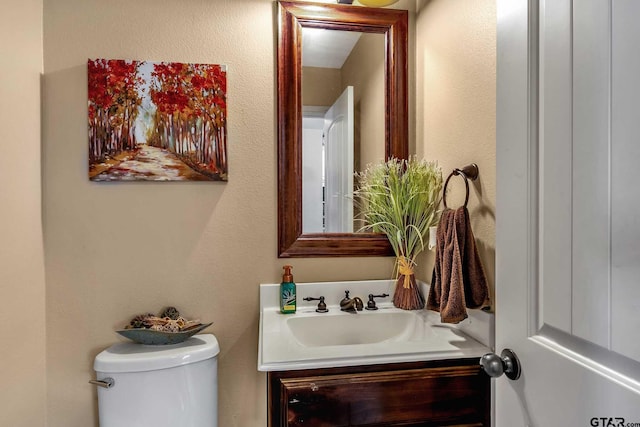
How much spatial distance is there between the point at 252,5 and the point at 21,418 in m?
1.80

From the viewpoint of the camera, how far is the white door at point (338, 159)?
5.34 ft

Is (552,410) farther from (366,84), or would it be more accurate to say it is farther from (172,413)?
(366,84)

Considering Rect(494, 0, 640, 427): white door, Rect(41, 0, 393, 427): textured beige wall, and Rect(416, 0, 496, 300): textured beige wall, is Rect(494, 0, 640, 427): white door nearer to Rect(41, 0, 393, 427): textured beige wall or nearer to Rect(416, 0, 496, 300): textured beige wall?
Rect(416, 0, 496, 300): textured beige wall

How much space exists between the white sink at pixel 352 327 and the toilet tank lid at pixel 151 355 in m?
0.34

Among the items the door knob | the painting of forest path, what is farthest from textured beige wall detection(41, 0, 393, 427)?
the door knob

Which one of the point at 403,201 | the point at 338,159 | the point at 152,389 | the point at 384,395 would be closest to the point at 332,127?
the point at 338,159

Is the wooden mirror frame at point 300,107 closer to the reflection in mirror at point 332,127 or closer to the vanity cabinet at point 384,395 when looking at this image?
the reflection in mirror at point 332,127

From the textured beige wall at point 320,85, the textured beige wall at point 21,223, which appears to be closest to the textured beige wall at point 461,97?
the textured beige wall at point 320,85

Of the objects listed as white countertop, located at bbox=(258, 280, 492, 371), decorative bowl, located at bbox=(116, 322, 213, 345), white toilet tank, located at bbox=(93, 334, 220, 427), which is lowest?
white toilet tank, located at bbox=(93, 334, 220, 427)

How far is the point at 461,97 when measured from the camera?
4.32 ft

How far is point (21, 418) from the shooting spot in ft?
4.43

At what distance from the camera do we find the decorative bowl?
1.41 m

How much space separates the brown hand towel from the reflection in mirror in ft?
1.82

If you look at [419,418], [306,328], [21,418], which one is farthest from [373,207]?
[21,418]
